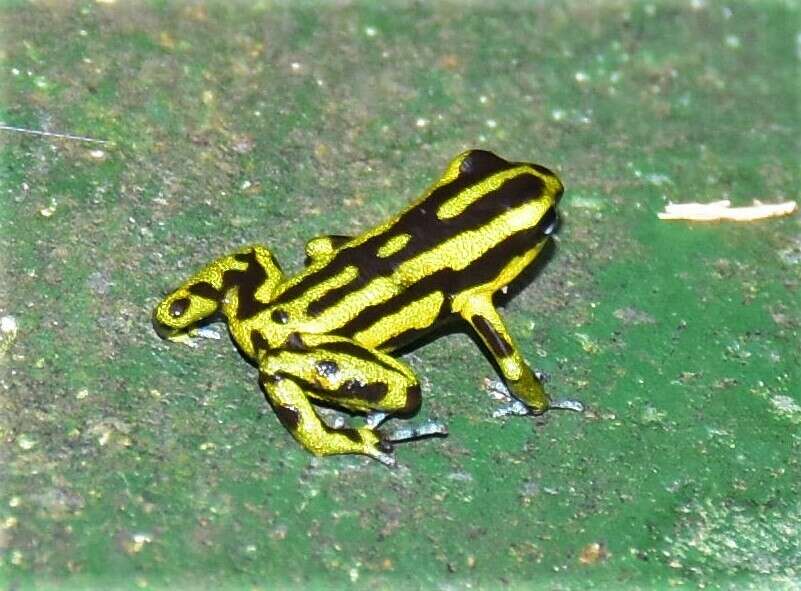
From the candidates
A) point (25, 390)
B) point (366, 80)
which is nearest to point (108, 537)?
point (25, 390)

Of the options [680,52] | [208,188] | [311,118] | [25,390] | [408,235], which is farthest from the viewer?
[680,52]

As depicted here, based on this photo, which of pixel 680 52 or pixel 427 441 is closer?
pixel 427 441

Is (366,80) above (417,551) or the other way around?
above

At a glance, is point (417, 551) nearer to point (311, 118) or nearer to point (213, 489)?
point (213, 489)

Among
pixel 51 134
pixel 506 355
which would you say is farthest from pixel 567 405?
pixel 51 134

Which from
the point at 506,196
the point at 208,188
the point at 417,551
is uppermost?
the point at 506,196

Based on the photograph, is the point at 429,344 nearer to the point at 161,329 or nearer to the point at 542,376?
the point at 542,376

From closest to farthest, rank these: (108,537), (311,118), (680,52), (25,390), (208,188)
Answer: (108,537)
(25,390)
(208,188)
(311,118)
(680,52)
